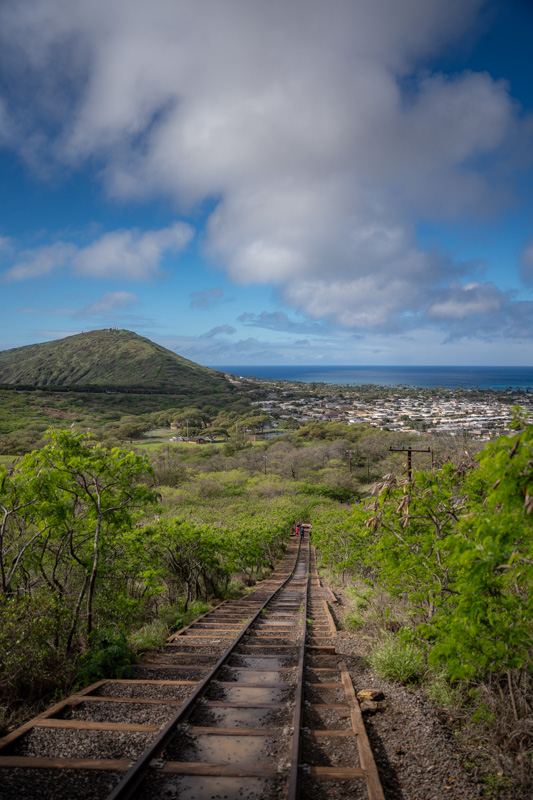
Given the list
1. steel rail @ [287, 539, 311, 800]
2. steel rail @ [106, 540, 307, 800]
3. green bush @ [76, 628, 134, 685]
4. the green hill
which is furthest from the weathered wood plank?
the green hill

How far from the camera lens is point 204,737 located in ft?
13.9

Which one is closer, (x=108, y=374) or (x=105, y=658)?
(x=105, y=658)

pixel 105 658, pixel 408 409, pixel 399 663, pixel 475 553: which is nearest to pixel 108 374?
pixel 408 409

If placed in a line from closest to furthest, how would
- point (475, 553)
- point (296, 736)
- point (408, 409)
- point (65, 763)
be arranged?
point (475, 553) → point (65, 763) → point (296, 736) → point (408, 409)

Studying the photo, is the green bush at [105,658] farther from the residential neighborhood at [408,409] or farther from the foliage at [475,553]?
the residential neighborhood at [408,409]

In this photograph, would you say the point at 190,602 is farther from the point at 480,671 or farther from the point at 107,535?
the point at 480,671

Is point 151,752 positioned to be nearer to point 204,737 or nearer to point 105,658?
point 204,737

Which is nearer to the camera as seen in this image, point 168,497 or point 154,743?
point 154,743

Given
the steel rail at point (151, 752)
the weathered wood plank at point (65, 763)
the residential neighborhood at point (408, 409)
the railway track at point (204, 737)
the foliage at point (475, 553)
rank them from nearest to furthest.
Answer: the foliage at point (475, 553), the steel rail at point (151, 752), the railway track at point (204, 737), the weathered wood plank at point (65, 763), the residential neighborhood at point (408, 409)

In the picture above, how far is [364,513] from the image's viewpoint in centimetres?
Answer: 623

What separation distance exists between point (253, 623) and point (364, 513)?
446cm

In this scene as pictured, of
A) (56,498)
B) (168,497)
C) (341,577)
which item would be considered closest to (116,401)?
(168,497)

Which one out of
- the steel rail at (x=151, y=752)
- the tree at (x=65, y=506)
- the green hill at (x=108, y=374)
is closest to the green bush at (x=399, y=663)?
the steel rail at (x=151, y=752)

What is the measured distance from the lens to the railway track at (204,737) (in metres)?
3.46
